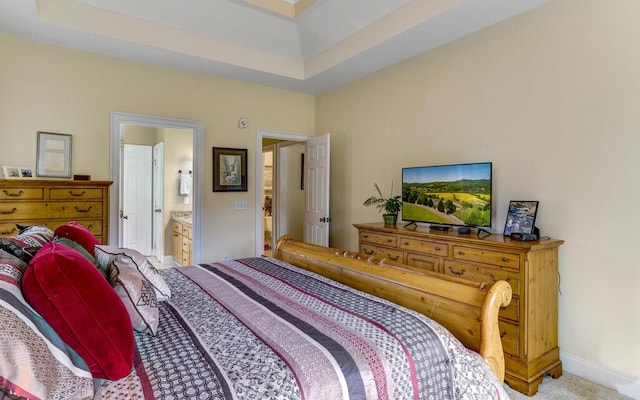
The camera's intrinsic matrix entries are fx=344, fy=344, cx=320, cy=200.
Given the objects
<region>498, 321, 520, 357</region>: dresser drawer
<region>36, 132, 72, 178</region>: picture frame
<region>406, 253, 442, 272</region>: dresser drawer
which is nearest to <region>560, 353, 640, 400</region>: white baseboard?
<region>498, 321, 520, 357</region>: dresser drawer

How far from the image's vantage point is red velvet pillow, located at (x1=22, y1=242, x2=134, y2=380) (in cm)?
99

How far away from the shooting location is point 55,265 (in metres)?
1.02

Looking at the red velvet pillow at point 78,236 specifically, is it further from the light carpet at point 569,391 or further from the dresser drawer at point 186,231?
the dresser drawer at point 186,231

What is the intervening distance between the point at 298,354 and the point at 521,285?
5.96ft

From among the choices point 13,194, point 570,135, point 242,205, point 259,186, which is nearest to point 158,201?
point 242,205

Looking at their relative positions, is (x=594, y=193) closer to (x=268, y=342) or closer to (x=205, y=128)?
(x=268, y=342)

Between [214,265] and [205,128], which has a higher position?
[205,128]

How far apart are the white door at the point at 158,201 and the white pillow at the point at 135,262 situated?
438 centimetres

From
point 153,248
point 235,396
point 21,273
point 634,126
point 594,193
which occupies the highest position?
point 634,126

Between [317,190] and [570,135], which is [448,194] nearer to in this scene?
[570,135]

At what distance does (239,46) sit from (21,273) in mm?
3482

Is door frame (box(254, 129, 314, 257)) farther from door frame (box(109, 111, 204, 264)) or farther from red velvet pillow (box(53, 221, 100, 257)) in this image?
red velvet pillow (box(53, 221, 100, 257))

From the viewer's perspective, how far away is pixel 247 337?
127cm

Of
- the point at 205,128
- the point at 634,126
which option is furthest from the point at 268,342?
the point at 205,128
